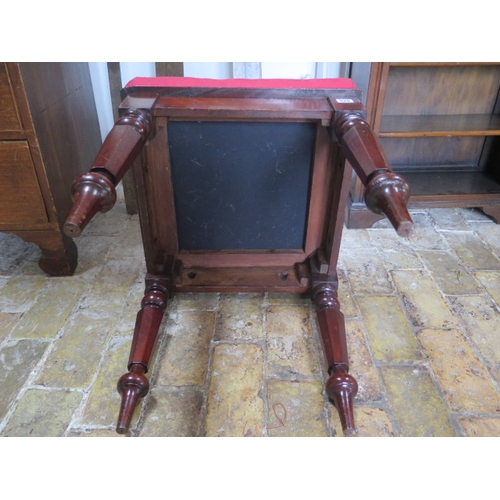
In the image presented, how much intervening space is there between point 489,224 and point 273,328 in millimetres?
1532

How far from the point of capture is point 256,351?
1.64 m

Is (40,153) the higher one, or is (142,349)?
(40,153)

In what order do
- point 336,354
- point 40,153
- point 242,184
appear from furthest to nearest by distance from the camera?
point 40,153 → point 242,184 → point 336,354

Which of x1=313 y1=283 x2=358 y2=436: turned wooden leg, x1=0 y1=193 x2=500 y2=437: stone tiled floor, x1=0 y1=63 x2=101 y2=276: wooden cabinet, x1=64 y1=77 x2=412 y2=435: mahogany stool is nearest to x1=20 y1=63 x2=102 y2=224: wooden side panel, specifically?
x1=0 y1=63 x2=101 y2=276: wooden cabinet

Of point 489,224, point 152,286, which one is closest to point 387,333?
point 152,286

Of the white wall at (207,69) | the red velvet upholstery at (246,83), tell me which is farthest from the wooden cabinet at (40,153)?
the white wall at (207,69)

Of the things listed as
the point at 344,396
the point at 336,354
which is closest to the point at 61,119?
the point at 336,354

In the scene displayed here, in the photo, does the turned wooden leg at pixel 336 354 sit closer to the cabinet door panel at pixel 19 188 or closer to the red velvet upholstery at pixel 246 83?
the red velvet upholstery at pixel 246 83

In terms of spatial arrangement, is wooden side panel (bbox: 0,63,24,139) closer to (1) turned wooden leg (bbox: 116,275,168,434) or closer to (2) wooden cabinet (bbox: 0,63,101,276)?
(2) wooden cabinet (bbox: 0,63,101,276)

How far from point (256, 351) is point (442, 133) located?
1.52 metres

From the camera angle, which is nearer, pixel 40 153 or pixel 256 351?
pixel 256 351

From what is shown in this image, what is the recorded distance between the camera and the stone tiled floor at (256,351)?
1393mm

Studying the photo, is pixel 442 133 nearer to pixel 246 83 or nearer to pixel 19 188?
pixel 246 83

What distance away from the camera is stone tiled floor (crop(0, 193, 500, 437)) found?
139cm
